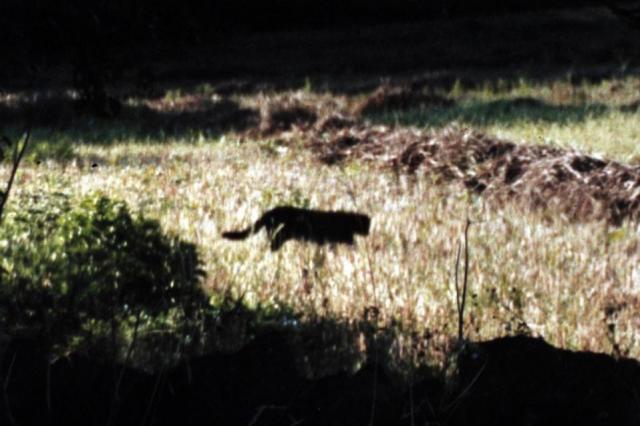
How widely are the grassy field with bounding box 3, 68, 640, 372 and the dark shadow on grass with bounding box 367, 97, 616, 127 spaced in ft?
5.97

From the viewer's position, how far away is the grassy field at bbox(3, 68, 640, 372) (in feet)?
12.4

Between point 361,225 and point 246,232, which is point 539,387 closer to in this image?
point 361,225

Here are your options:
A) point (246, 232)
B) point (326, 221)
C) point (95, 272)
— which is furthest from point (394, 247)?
point (326, 221)

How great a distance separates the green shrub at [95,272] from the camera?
3.65 m

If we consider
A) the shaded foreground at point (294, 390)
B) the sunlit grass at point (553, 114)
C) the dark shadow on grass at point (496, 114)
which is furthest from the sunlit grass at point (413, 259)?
the dark shadow on grass at point (496, 114)

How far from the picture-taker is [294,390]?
2.35 m

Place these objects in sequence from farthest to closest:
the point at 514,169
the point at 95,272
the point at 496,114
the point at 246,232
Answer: the point at 496,114
the point at 514,169
the point at 95,272
the point at 246,232

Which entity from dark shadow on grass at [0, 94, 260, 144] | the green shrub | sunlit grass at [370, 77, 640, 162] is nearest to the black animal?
the green shrub

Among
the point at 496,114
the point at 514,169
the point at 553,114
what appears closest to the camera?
the point at 514,169

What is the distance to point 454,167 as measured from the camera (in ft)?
24.8

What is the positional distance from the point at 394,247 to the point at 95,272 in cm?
150

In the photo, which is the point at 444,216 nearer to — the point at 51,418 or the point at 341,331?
the point at 341,331

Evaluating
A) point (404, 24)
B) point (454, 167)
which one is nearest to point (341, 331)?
point (454, 167)

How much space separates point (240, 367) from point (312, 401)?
0.58ft
